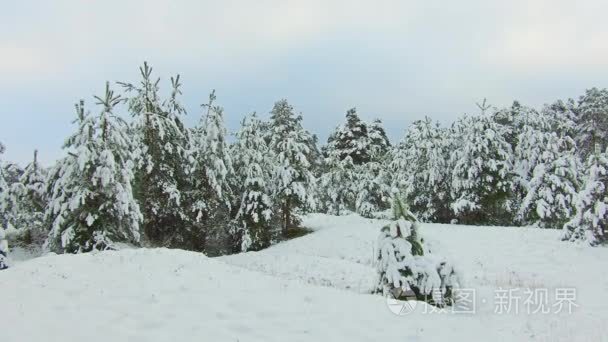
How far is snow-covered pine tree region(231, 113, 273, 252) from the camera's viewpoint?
25828mm

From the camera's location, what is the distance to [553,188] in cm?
2422

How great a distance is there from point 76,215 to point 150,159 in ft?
19.2

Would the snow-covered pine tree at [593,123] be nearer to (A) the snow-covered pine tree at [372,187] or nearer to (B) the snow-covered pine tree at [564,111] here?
(B) the snow-covered pine tree at [564,111]

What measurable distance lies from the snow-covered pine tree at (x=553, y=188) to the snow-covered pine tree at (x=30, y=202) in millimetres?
29694

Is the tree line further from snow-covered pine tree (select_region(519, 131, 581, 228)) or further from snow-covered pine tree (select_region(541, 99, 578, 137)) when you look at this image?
snow-covered pine tree (select_region(541, 99, 578, 137))

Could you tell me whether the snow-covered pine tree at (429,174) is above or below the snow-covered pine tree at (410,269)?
above

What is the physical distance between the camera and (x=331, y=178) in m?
39.4

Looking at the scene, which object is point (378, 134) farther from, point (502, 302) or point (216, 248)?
point (502, 302)

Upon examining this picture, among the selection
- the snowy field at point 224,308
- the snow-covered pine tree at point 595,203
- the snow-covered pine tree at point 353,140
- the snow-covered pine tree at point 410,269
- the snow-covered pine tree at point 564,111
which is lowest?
A: the snowy field at point 224,308

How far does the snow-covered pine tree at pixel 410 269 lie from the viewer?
10.3 m

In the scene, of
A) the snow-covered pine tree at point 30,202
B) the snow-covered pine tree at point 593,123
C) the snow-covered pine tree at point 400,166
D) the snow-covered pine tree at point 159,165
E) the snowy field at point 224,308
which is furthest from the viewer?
the snow-covered pine tree at point 593,123

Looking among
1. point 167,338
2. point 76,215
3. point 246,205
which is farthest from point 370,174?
point 167,338

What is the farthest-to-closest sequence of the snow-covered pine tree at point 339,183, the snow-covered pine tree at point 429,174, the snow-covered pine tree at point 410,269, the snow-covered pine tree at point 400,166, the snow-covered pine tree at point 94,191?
the snow-covered pine tree at point 339,183 → the snow-covered pine tree at point 400,166 → the snow-covered pine tree at point 429,174 → the snow-covered pine tree at point 94,191 → the snow-covered pine tree at point 410,269

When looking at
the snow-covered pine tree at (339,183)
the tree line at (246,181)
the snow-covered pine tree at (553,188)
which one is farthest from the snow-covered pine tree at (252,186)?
the snow-covered pine tree at (553,188)
